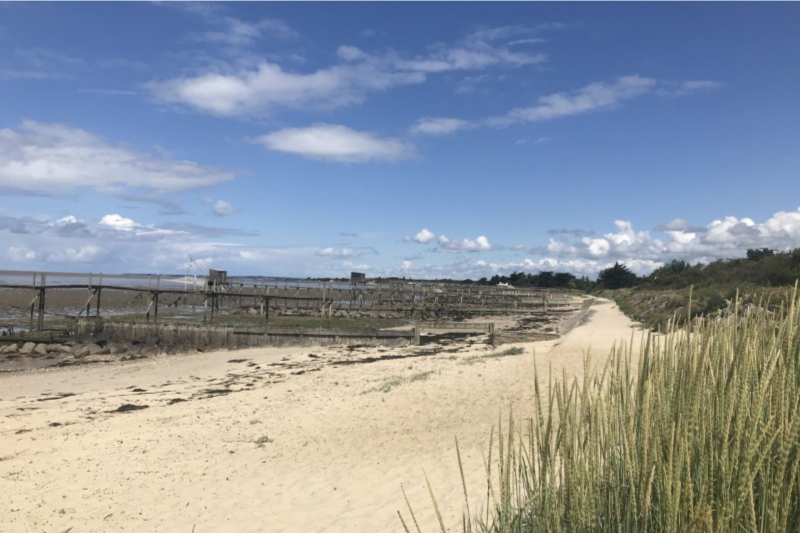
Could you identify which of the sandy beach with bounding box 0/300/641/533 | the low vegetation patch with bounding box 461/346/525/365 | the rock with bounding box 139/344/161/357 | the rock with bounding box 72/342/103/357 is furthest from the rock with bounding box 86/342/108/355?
the low vegetation patch with bounding box 461/346/525/365

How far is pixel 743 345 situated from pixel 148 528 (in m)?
6.17

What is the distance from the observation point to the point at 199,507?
6.52 m

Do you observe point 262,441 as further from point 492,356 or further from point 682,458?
point 492,356

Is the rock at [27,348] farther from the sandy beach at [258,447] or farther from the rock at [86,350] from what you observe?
the sandy beach at [258,447]

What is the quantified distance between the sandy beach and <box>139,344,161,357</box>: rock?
5.95 metres

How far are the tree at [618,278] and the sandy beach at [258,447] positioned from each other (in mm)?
77923

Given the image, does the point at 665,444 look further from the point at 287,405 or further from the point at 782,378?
the point at 287,405

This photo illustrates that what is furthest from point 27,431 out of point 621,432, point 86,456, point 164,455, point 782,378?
point 782,378

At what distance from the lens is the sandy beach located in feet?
20.5

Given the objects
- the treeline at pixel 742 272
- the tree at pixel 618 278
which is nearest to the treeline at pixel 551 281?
the tree at pixel 618 278

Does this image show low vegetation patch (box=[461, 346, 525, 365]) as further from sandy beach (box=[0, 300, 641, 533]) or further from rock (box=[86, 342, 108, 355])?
rock (box=[86, 342, 108, 355])

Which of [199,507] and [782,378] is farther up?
[782,378]

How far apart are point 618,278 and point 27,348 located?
84602 mm

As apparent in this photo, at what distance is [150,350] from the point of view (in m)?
22.7
